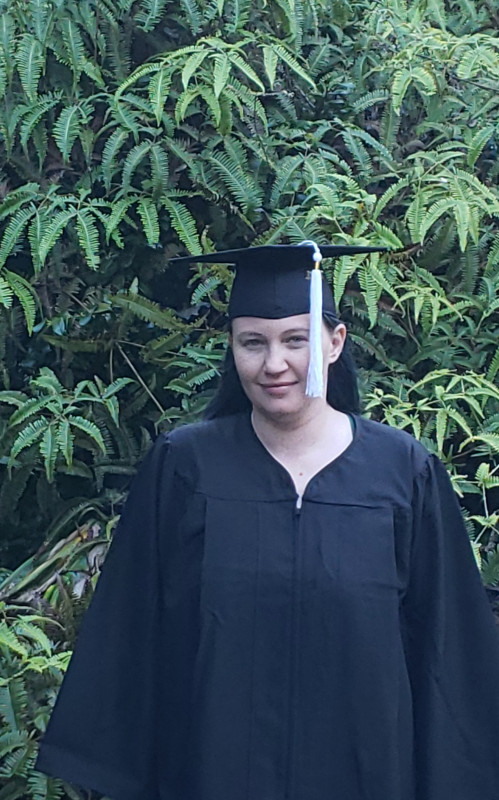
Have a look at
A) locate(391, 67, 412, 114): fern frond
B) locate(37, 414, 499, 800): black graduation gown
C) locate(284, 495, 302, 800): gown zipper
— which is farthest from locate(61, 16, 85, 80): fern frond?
locate(284, 495, 302, 800): gown zipper

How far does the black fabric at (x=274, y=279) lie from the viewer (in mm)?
2123

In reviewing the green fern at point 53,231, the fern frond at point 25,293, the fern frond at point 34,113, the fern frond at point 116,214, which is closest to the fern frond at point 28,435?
the fern frond at point 25,293

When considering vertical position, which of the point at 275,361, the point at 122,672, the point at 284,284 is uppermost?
the point at 284,284

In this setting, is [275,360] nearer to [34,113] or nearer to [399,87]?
[34,113]

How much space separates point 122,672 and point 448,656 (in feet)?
2.45

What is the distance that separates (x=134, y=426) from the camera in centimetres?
359

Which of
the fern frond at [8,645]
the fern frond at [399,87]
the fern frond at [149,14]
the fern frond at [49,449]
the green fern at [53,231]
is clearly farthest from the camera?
the fern frond at [399,87]

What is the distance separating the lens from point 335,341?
7.20ft

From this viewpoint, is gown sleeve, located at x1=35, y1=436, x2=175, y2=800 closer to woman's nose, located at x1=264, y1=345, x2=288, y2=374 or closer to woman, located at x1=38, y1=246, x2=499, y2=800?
woman, located at x1=38, y1=246, x2=499, y2=800

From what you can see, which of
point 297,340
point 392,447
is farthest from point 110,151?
point 392,447

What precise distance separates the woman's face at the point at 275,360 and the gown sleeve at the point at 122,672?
0.97 ft

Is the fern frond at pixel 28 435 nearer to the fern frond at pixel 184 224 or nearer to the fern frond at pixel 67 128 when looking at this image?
the fern frond at pixel 184 224

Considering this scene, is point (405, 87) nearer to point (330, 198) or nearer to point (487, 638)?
point (330, 198)

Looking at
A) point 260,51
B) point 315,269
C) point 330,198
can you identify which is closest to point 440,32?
point 260,51
